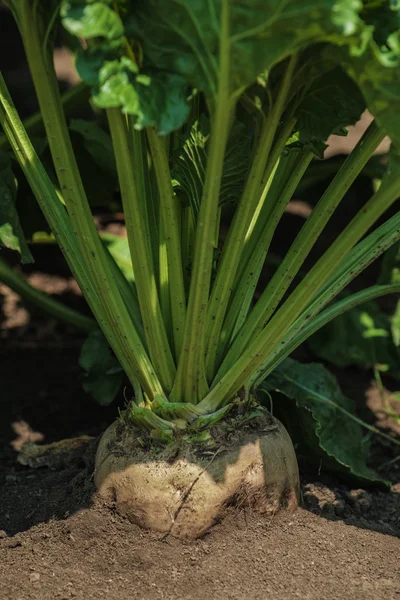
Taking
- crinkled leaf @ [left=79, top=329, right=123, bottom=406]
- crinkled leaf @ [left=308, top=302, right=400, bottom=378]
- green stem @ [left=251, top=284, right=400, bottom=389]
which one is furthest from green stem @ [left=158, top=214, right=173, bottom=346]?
crinkled leaf @ [left=308, top=302, right=400, bottom=378]

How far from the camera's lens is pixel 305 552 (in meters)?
2.08

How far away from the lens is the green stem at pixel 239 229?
1915 mm

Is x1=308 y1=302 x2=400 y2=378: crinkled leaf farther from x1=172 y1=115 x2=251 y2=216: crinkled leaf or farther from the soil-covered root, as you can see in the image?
x1=172 y1=115 x2=251 y2=216: crinkled leaf

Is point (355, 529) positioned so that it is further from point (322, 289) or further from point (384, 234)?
point (384, 234)

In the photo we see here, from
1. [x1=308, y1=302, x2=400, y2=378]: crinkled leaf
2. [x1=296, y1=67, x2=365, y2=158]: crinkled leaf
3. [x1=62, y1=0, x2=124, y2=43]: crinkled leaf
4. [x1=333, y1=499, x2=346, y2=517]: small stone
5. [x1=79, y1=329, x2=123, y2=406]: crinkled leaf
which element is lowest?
[x1=333, y1=499, x2=346, y2=517]: small stone

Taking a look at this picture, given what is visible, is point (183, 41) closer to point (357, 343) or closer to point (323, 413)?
point (323, 413)

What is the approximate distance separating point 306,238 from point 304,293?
0.18m

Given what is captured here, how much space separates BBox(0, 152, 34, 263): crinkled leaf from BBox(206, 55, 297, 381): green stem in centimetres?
56

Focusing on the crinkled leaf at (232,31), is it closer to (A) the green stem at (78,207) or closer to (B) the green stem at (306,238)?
(A) the green stem at (78,207)

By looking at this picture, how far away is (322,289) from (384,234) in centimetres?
24

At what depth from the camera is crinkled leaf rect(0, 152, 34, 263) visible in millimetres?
2314

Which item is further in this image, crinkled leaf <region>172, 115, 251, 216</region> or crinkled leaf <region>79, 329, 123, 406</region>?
crinkled leaf <region>79, 329, 123, 406</region>

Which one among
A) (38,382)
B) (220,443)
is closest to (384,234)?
(220,443)

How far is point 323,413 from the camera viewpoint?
284 centimetres
